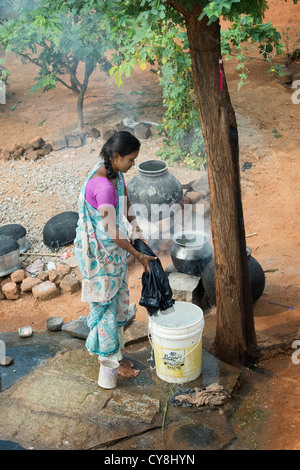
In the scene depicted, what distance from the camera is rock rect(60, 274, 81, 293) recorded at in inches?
255

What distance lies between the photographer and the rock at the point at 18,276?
260 inches

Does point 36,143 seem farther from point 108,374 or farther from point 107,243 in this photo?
point 108,374

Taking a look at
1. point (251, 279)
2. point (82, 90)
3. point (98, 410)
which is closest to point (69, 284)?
point (251, 279)

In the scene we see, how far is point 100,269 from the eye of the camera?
3.77 meters

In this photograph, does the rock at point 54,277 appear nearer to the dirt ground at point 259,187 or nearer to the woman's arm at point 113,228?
the dirt ground at point 259,187

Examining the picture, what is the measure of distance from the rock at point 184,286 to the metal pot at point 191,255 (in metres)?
0.09

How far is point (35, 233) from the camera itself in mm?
7668

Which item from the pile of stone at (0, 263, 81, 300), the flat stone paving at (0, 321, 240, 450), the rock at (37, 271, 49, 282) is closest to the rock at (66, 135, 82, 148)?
the pile of stone at (0, 263, 81, 300)

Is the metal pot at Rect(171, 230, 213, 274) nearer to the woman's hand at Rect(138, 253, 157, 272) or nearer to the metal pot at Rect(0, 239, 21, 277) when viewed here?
the woman's hand at Rect(138, 253, 157, 272)

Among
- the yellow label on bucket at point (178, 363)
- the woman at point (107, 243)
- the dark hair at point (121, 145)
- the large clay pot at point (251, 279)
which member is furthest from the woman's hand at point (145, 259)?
the large clay pot at point (251, 279)

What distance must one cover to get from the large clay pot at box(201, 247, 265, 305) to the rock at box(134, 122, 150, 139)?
5231mm

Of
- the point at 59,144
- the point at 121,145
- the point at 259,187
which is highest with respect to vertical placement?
the point at 121,145

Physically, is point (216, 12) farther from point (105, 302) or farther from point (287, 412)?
point (287, 412)

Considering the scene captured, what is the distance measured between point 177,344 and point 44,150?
7299 millimetres
